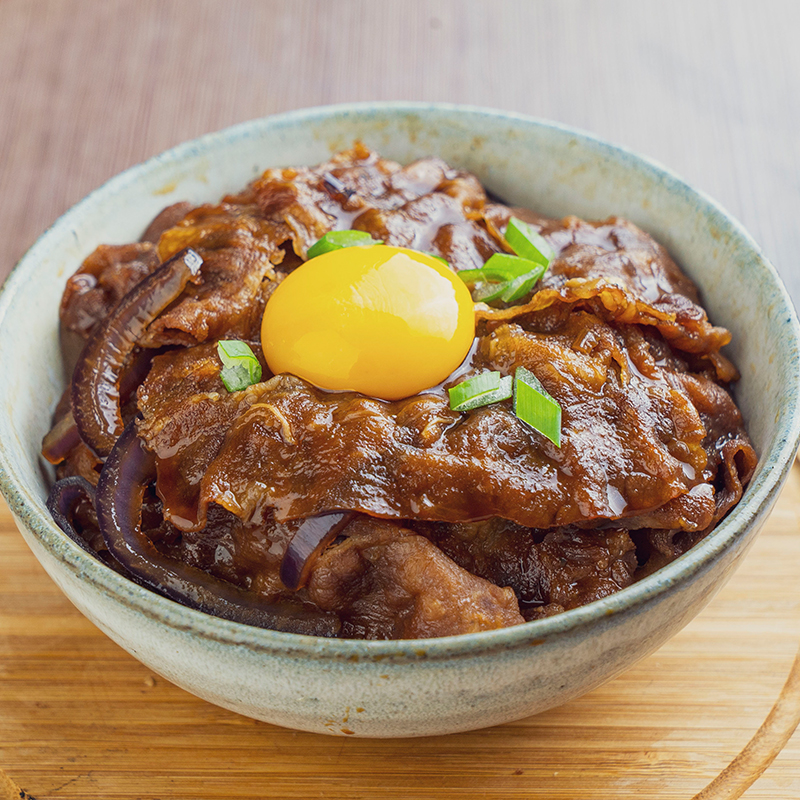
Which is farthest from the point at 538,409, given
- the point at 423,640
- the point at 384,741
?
the point at 384,741

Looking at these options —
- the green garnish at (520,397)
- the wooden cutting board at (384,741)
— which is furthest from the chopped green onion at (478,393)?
the wooden cutting board at (384,741)

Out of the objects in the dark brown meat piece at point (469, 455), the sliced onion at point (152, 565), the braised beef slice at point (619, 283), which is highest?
the braised beef slice at point (619, 283)

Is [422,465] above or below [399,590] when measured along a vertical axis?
above

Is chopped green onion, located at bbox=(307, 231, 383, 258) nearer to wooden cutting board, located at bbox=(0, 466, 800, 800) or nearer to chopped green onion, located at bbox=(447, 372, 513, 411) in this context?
chopped green onion, located at bbox=(447, 372, 513, 411)

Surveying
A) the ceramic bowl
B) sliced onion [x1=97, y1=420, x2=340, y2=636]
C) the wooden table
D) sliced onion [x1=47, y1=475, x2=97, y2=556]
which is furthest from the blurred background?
sliced onion [x1=97, y1=420, x2=340, y2=636]

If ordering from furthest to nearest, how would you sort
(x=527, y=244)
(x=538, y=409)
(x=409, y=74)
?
1. (x=409, y=74)
2. (x=527, y=244)
3. (x=538, y=409)

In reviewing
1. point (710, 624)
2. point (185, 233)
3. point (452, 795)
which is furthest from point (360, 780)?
point (185, 233)

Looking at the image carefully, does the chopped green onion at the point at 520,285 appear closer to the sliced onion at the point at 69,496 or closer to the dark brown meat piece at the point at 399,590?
the dark brown meat piece at the point at 399,590

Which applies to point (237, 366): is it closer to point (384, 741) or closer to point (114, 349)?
point (114, 349)
